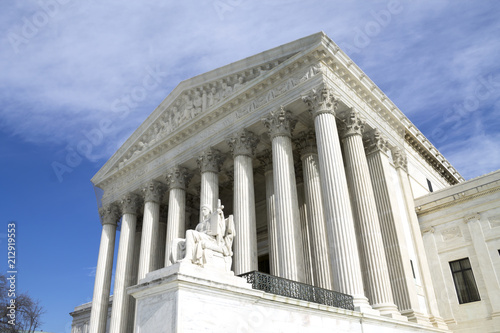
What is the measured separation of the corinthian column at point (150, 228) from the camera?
2680 centimetres

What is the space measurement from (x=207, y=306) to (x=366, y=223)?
40.7 feet

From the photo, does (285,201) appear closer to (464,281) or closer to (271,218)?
(271,218)

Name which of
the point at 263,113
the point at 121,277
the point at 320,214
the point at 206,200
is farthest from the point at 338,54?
the point at 121,277

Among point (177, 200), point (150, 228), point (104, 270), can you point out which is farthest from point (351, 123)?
point (104, 270)

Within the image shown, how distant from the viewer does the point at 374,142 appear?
79.3ft

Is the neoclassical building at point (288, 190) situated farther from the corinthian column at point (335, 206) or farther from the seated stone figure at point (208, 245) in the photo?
the seated stone figure at point (208, 245)

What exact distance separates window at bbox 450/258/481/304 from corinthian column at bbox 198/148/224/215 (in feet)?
47.9

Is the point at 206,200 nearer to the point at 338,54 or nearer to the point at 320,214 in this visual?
the point at 320,214

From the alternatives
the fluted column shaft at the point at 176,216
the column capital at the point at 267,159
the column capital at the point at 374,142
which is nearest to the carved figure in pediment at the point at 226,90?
the column capital at the point at 267,159

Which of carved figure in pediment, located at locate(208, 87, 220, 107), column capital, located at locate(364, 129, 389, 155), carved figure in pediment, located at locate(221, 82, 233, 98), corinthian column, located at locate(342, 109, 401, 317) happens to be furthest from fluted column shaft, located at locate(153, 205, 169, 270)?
column capital, located at locate(364, 129, 389, 155)

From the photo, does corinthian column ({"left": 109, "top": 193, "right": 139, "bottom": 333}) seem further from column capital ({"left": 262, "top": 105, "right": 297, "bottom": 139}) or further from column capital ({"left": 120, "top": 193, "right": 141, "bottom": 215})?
column capital ({"left": 262, "top": 105, "right": 297, "bottom": 139})

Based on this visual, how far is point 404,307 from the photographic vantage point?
19891mm

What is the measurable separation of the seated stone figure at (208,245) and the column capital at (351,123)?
11.4 m

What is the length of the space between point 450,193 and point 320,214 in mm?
9659
